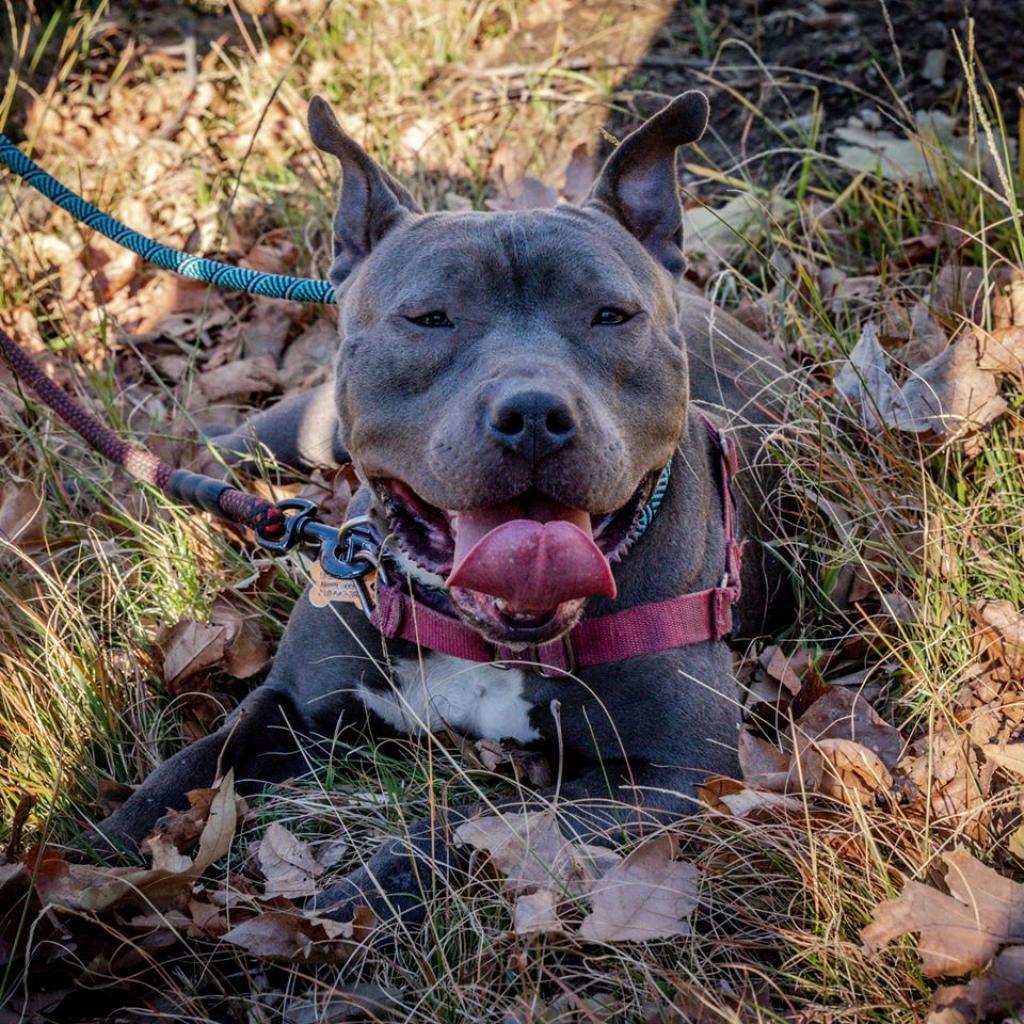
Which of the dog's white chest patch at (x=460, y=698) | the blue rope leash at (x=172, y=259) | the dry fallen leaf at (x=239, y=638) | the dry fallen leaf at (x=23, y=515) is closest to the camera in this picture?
the dog's white chest patch at (x=460, y=698)

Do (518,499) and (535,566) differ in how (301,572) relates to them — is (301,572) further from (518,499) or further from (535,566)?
(535,566)

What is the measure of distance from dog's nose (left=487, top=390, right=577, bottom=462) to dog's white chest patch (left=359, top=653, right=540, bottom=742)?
2.47ft

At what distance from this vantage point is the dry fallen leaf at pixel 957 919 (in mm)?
2336

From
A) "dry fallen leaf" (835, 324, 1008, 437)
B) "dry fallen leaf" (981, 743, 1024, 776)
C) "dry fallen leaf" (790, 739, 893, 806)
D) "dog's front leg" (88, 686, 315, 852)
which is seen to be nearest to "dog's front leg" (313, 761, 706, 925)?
"dry fallen leaf" (790, 739, 893, 806)

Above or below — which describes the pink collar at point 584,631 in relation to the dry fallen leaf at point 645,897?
above

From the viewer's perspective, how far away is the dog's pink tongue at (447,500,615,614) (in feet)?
8.86

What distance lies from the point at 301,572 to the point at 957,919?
2.20 meters

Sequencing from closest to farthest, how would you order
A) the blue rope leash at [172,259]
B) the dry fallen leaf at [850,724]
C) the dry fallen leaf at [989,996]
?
the dry fallen leaf at [989,996]
the dry fallen leaf at [850,724]
the blue rope leash at [172,259]

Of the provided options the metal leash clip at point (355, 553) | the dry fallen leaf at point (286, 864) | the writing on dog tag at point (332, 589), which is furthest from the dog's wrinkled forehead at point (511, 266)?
the dry fallen leaf at point (286, 864)

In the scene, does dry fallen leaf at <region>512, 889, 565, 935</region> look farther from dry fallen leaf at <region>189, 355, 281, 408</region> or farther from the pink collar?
dry fallen leaf at <region>189, 355, 281, 408</region>

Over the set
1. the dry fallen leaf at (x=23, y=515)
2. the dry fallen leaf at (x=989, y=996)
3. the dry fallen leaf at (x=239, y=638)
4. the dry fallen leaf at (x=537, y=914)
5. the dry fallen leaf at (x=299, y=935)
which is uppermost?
the dry fallen leaf at (x=989, y=996)

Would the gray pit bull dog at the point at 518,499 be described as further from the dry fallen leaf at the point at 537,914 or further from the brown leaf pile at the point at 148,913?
the dry fallen leaf at the point at 537,914

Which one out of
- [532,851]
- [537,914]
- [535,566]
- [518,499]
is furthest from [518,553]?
[537,914]

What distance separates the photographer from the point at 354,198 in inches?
140
